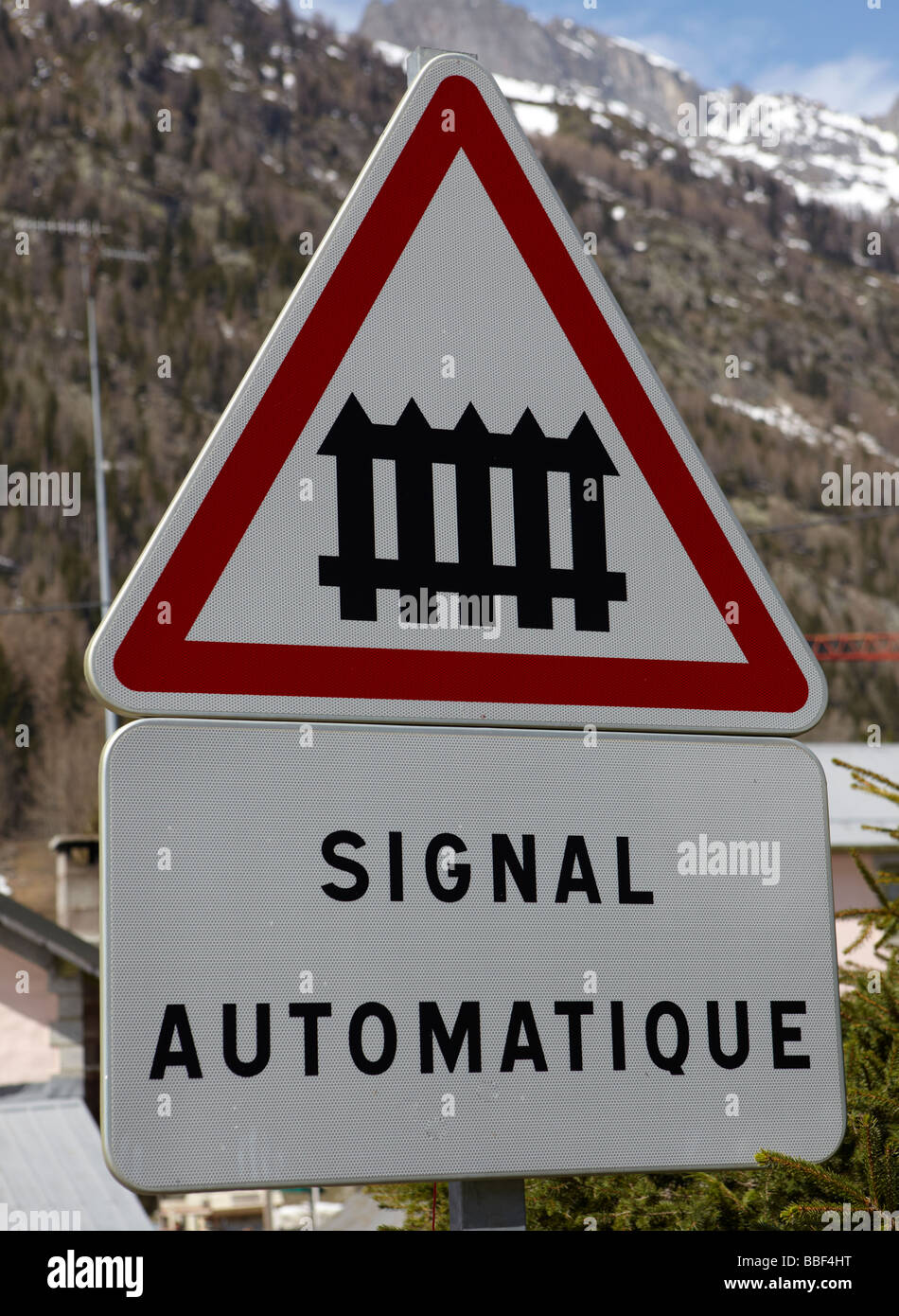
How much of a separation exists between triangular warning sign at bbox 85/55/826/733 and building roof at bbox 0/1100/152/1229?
10750 millimetres

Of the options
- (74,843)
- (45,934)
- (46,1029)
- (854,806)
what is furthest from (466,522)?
(854,806)

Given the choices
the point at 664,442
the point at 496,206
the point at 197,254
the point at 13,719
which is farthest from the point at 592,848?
the point at 197,254

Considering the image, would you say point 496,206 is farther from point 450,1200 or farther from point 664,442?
point 450,1200

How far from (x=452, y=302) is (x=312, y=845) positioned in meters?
0.63

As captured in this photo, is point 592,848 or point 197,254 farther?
point 197,254

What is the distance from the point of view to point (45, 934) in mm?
13953

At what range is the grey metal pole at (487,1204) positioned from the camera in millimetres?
1473

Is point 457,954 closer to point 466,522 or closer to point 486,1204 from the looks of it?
point 486,1204

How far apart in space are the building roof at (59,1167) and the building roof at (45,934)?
1261 mm

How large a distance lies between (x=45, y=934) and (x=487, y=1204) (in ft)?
43.1

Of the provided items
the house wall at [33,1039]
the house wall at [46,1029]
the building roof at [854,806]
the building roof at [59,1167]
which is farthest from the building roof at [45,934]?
the building roof at [854,806]

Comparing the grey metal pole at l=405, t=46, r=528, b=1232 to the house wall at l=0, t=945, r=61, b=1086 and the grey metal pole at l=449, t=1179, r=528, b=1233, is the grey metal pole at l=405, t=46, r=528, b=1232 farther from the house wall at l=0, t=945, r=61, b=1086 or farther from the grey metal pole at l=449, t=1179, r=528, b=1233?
the house wall at l=0, t=945, r=61, b=1086

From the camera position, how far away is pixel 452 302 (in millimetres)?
1739

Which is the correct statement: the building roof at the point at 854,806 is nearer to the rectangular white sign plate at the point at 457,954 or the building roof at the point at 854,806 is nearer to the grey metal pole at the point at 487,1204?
the rectangular white sign plate at the point at 457,954
